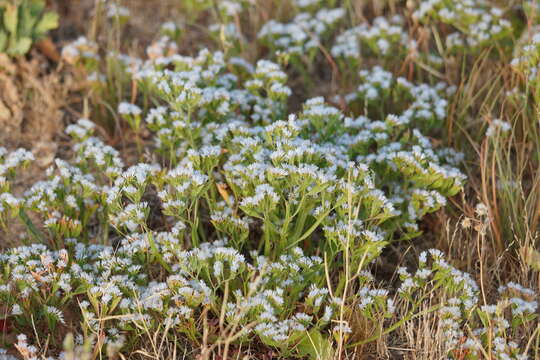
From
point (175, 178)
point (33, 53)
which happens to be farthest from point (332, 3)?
point (175, 178)

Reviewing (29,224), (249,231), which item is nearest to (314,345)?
(249,231)

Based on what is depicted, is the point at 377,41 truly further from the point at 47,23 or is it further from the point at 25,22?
the point at 25,22

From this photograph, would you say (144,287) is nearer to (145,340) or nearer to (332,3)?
(145,340)

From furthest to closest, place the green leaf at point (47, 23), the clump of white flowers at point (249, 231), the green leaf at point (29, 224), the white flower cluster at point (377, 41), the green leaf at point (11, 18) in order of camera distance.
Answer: the white flower cluster at point (377, 41) < the green leaf at point (47, 23) < the green leaf at point (11, 18) < the green leaf at point (29, 224) < the clump of white flowers at point (249, 231)

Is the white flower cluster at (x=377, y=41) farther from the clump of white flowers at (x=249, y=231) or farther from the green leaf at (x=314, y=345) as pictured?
the green leaf at (x=314, y=345)

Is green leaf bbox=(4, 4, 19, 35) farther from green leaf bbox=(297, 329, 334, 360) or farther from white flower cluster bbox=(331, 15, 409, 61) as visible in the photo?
green leaf bbox=(297, 329, 334, 360)

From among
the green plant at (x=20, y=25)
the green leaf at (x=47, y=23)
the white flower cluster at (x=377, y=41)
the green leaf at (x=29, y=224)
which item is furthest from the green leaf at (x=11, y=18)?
the white flower cluster at (x=377, y=41)
